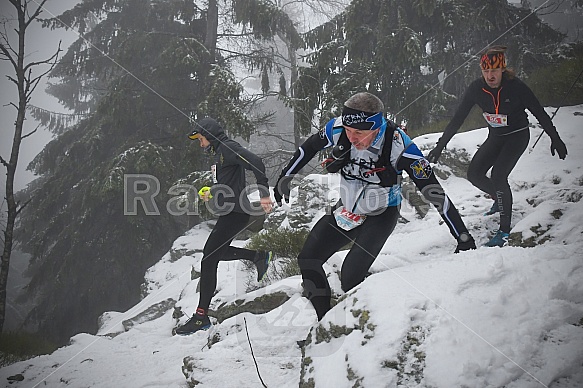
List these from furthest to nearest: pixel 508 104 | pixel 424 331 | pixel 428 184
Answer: pixel 508 104
pixel 428 184
pixel 424 331

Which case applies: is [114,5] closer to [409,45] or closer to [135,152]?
[135,152]

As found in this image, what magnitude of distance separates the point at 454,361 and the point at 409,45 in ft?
25.9

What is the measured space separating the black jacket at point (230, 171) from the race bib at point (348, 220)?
117cm

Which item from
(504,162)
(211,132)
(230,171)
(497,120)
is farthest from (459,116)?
(211,132)

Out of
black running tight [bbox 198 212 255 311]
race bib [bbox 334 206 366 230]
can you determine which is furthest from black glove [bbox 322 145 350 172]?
black running tight [bbox 198 212 255 311]

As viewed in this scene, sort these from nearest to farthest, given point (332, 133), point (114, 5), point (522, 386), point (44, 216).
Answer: point (522, 386), point (332, 133), point (44, 216), point (114, 5)

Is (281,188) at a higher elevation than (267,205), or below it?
higher

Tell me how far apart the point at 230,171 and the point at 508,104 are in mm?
3044

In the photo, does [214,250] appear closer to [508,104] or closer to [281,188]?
[281,188]

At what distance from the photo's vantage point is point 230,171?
Result: 13.0 feet

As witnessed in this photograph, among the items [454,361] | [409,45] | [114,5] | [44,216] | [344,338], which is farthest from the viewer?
[114,5]

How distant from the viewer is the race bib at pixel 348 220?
9.02 ft

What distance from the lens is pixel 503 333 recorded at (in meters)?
1.64

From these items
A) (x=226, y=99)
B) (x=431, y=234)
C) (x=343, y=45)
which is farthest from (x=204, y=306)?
(x=343, y=45)
